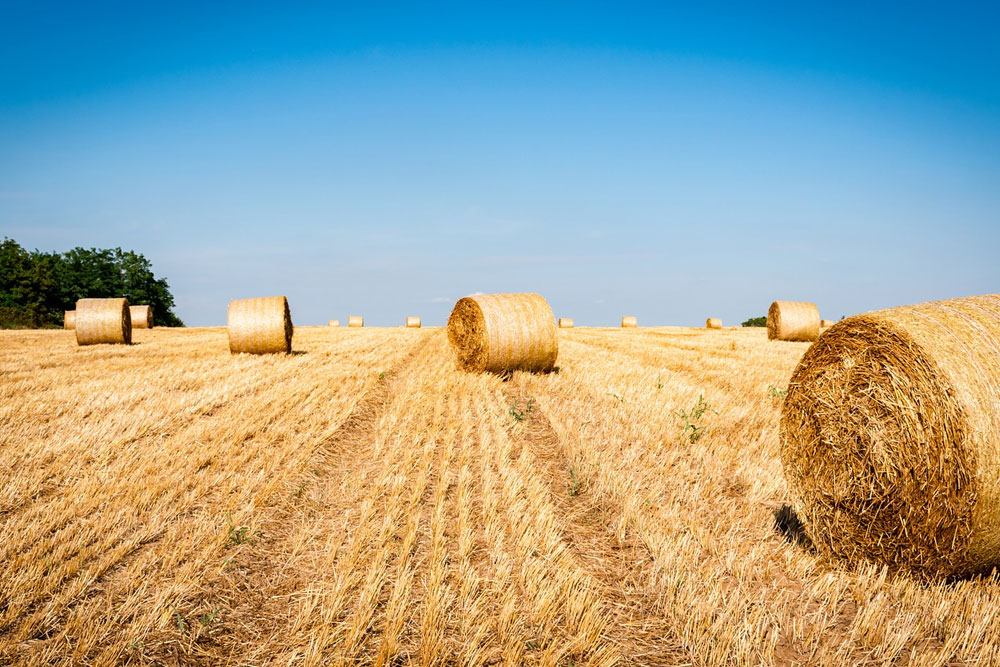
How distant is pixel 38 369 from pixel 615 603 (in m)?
14.2

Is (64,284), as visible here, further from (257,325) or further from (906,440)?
(906,440)

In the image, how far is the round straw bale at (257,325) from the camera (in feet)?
50.8

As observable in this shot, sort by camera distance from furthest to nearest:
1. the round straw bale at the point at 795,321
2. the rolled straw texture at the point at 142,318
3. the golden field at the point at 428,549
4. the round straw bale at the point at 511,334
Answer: the rolled straw texture at the point at 142,318
the round straw bale at the point at 795,321
the round straw bale at the point at 511,334
the golden field at the point at 428,549

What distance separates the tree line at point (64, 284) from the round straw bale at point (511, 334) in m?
44.6

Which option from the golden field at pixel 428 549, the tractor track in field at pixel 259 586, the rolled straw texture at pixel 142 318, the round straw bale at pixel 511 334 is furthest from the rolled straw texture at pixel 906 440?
the rolled straw texture at pixel 142 318

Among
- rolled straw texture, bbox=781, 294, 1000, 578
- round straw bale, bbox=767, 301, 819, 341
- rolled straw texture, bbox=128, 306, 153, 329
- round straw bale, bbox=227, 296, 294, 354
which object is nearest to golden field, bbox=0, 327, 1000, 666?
rolled straw texture, bbox=781, 294, 1000, 578

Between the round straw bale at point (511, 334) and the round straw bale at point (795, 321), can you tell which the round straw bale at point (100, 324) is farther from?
the round straw bale at point (795, 321)

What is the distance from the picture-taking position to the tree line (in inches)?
1893

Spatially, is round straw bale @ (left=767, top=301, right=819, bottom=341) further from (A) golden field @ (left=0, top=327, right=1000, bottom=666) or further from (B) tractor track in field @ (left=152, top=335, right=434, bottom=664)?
(B) tractor track in field @ (left=152, top=335, right=434, bottom=664)

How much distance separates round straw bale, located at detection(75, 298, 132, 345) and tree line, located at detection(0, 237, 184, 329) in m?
28.5

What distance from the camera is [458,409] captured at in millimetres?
8781

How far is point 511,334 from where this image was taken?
1153cm

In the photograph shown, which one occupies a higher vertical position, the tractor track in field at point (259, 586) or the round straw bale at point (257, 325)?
the round straw bale at point (257, 325)

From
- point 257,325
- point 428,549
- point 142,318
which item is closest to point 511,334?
point 428,549
